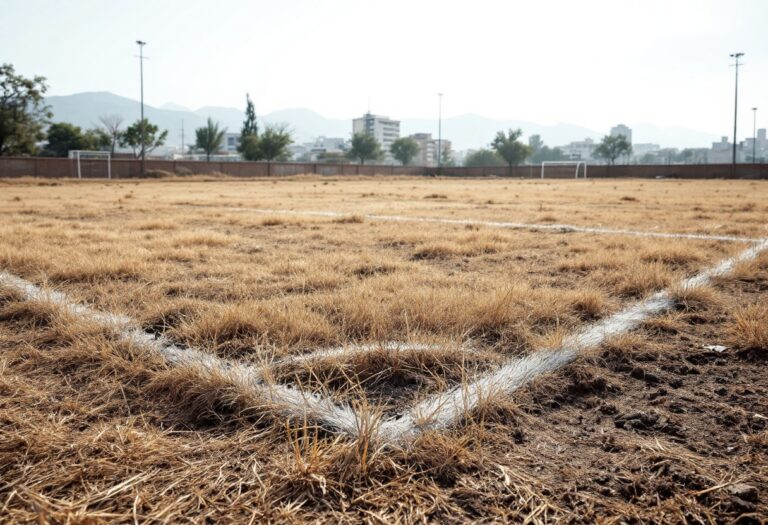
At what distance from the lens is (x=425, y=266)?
4.78 meters

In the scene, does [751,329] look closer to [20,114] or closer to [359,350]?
[359,350]

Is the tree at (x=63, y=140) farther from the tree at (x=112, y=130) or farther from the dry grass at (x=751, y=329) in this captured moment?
the dry grass at (x=751, y=329)

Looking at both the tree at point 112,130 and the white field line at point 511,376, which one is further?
the tree at point 112,130

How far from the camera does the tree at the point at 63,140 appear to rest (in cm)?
6425

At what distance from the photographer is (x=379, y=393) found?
2.12 m

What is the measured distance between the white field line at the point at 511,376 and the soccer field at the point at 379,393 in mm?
12

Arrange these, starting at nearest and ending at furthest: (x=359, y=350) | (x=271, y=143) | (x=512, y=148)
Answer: (x=359, y=350) < (x=271, y=143) < (x=512, y=148)

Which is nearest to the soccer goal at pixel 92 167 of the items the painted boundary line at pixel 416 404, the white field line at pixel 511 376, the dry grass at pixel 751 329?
the painted boundary line at pixel 416 404

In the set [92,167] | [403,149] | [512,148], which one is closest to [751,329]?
[92,167]

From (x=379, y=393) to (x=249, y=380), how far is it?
48 cm

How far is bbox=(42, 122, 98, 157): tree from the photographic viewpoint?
64250 mm

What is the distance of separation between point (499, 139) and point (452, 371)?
91464mm

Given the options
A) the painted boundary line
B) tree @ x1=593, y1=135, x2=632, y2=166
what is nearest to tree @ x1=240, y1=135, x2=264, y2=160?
the painted boundary line

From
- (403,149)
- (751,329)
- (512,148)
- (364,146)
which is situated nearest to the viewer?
(751,329)
